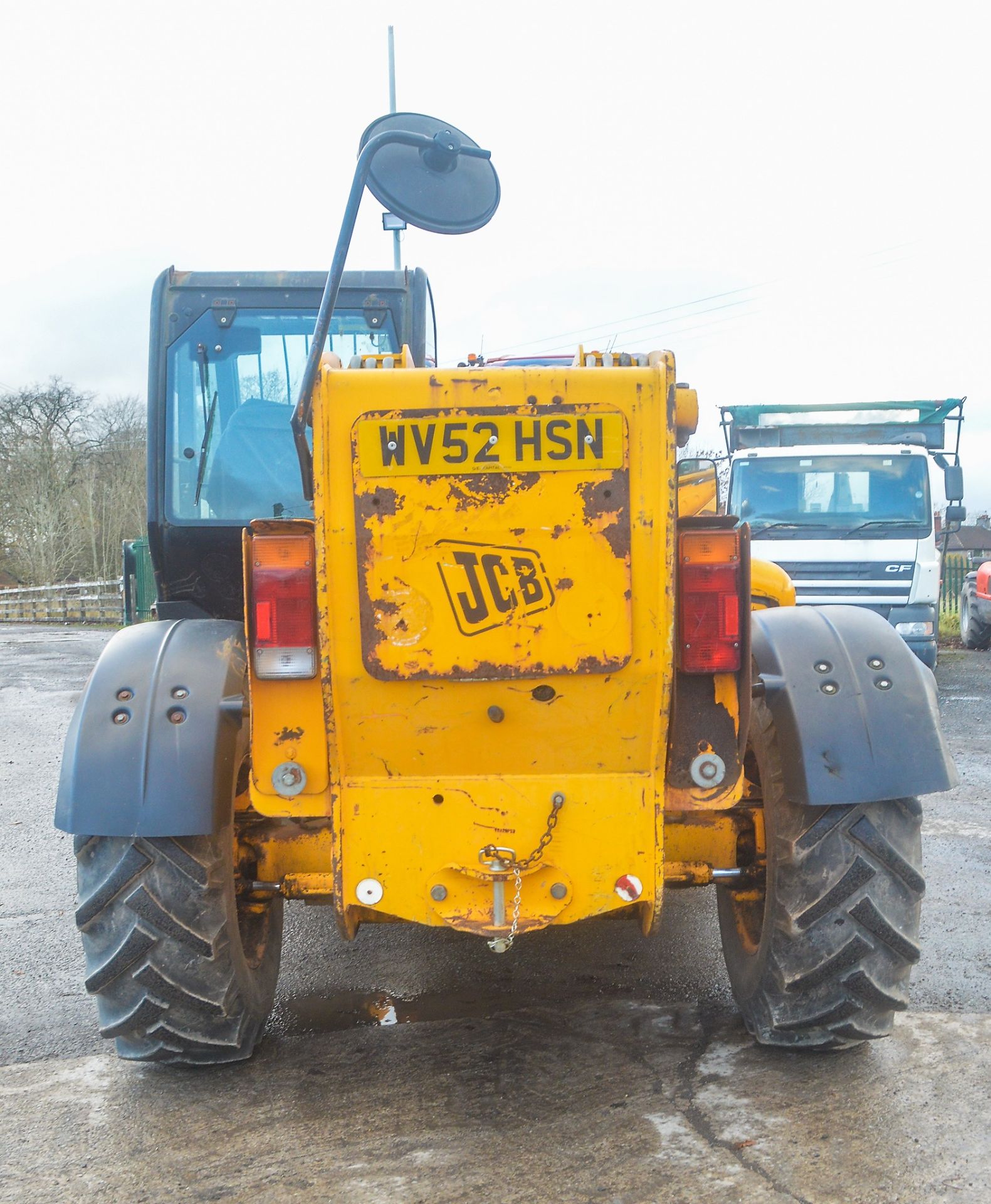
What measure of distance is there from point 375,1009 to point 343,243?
8.09 feet

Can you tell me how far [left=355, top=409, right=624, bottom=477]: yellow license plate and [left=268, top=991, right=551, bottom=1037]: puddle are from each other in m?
1.93

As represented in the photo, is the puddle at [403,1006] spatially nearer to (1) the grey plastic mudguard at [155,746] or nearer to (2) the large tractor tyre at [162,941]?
(2) the large tractor tyre at [162,941]

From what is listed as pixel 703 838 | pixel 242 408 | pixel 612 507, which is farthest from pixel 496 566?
pixel 242 408

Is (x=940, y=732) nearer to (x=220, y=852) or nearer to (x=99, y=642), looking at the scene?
(x=220, y=852)

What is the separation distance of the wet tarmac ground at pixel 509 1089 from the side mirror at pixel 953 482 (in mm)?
8293

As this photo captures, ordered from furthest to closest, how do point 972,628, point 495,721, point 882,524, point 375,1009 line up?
point 972,628 → point 882,524 → point 375,1009 → point 495,721

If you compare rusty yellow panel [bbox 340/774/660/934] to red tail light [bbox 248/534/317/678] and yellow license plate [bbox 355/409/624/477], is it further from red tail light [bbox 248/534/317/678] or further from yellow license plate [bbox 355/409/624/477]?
yellow license plate [bbox 355/409/624/477]

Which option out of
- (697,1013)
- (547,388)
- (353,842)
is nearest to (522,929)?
(353,842)

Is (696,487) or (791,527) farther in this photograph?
(791,527)

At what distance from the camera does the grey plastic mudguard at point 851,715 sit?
283cm

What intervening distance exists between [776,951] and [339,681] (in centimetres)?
142

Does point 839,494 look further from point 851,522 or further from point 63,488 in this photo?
point 63,488

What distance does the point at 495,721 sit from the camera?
266cm

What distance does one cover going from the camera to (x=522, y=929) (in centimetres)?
272
